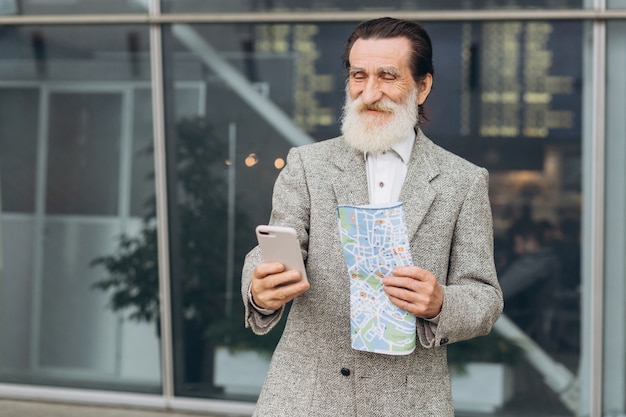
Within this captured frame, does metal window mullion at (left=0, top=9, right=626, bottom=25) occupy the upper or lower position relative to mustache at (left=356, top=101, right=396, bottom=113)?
upper

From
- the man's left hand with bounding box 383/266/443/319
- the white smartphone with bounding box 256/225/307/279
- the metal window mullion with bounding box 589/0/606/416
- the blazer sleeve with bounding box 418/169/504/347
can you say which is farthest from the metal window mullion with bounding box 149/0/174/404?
the man's left hand with bounding box 383/266/443/319

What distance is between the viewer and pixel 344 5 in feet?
17.0

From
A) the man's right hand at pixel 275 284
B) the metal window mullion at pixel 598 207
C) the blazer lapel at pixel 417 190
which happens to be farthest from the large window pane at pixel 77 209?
the man's right hand at pixel 275 284

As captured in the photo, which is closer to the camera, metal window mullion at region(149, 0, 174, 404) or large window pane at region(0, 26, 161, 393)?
metal window mullion at region(149, 0, 174, 404)

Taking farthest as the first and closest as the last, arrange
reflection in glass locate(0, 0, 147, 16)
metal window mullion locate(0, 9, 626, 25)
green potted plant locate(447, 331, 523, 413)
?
reflection in glass locate(0, 0, 147, 16) → green potted plant locate(447, 331, 523, 413) → metal window mullion locate(0, 9, 626, 25)

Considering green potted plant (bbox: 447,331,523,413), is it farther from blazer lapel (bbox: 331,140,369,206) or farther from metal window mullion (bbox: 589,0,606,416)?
blazer lapel (bbox: 331,140,369,206)

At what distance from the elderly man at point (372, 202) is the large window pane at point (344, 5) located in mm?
3051

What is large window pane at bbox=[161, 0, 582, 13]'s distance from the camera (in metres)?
4.99

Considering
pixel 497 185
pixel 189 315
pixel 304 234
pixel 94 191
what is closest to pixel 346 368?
pixel 304 234

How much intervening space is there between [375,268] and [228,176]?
3.68 meters

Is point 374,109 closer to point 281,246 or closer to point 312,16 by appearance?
point 281,246

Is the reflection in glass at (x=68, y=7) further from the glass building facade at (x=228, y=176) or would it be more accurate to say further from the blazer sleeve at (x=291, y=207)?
the blazer sleeve at (x=291, y=207)

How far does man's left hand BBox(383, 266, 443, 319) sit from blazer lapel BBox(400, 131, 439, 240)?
0.87 ft

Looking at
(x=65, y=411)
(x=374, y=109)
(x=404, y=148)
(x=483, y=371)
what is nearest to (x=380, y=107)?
(x=374, y=109)
